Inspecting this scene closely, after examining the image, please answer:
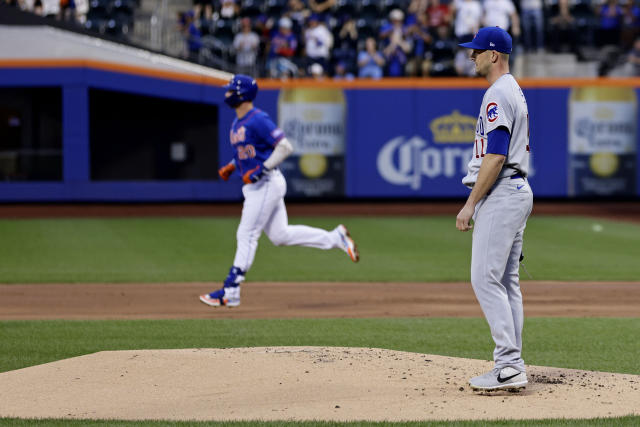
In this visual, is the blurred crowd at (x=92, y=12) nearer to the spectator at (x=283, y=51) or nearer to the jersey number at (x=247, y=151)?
the spectator at (x=283, y=51)

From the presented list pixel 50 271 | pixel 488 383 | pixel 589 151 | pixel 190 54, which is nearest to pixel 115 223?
pixel 190 54

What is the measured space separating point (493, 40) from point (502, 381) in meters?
1.87

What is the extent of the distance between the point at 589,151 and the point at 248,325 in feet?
57.6

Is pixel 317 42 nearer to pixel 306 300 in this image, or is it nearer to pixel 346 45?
pixel 346 45

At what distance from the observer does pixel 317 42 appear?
23.5m

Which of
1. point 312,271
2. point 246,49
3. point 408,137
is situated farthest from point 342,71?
point 312,271

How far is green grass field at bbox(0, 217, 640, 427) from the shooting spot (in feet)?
24.3

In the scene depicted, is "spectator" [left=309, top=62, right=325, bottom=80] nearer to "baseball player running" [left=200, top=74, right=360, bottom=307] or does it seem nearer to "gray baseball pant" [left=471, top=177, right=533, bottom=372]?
"baseball player running" [left=200, top=74, right=360, bottom=307]

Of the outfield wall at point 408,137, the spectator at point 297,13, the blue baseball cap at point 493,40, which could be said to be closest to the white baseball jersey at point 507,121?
the blue baseball cap at point 493,40

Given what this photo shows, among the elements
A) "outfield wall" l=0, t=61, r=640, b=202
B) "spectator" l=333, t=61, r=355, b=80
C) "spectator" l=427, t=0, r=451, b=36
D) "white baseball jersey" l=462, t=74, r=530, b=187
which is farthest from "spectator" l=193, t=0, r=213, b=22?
"white baseball jersey" l=462, t=74, r=530, b=187

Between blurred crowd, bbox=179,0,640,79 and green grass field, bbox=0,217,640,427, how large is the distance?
477cm

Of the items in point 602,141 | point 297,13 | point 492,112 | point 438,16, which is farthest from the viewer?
point 602,141

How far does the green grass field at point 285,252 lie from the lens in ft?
40.5

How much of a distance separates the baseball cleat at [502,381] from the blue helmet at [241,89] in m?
4.43
